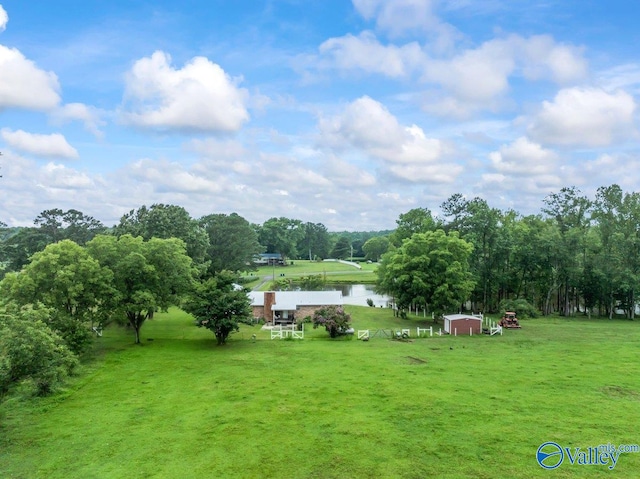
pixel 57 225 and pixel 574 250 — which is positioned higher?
pixel 57 225

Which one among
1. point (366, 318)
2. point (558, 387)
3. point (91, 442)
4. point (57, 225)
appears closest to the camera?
point (91, 442)

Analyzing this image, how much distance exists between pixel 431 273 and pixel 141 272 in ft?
90.3

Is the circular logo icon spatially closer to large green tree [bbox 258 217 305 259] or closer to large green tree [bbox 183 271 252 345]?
large green tree [bbox 183 271 252 345]

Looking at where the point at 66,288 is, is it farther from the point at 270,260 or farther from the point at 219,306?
the point at 270,260

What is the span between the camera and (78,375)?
2638cm

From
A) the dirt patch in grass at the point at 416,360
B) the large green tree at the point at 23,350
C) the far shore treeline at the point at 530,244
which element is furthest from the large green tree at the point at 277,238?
the large green tree at the point at 23,350

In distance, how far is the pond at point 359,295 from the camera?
215 feet

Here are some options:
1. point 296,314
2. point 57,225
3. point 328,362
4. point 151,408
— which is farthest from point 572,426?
point 57,225

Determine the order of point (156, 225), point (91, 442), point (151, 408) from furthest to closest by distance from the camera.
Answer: point (156, 225) → point (151, 408) → point (91, 442)

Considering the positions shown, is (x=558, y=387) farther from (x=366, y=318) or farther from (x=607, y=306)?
(x=607, y=306)

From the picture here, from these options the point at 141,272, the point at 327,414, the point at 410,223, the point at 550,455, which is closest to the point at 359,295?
the point at 410,223

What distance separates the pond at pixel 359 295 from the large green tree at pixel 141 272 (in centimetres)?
3193

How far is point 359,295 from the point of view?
2955 inches

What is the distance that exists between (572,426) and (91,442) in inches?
792
